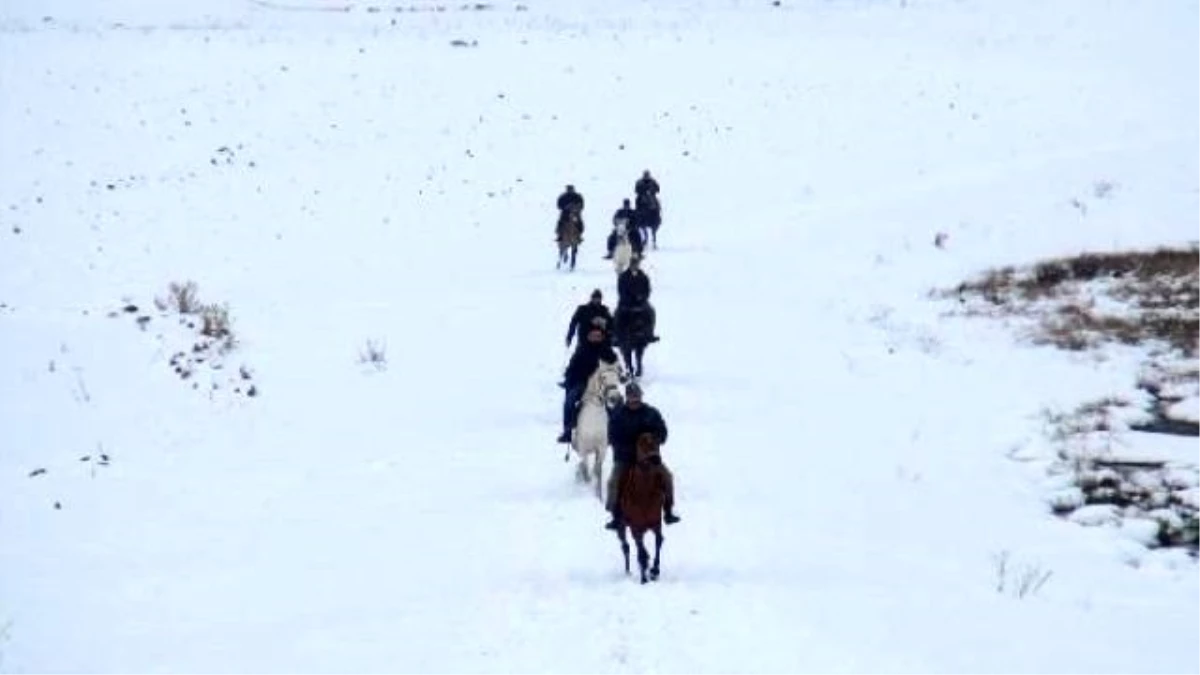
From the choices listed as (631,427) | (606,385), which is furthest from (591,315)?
(631,427)

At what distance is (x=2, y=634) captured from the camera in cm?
1076

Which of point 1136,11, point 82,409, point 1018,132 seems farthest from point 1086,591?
point 1136,11

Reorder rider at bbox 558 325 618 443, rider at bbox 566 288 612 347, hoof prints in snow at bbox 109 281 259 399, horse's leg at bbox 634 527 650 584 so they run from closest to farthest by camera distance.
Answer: horse's leg at bbox 634 527 650 584 < rider at bbox 558 325 618 443 < rider at bbox 566 288 612 347 < hoof prints in snow at bbox 109 281 259 399

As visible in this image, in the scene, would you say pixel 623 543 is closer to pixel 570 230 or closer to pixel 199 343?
pixel 199 343

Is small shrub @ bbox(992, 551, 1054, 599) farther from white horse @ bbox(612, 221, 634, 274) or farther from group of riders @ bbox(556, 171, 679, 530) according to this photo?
white horse @ bbox(612, 221, 634, 274)

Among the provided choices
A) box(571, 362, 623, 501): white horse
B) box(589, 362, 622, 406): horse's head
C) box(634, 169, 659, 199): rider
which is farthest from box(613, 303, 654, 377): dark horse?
box(634, 169, 659, 199): rider

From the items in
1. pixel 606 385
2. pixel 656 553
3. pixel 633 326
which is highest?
pixel 633 326

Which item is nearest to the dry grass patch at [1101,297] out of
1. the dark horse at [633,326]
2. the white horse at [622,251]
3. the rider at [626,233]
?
the white horse at [622,251]

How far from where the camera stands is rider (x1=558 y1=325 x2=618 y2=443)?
562 inches

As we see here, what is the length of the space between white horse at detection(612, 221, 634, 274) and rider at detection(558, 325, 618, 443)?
11135 mm

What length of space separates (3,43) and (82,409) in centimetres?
3635

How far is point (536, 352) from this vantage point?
2053cm

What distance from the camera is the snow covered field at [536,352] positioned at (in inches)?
430

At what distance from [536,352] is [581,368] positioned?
6.13m
